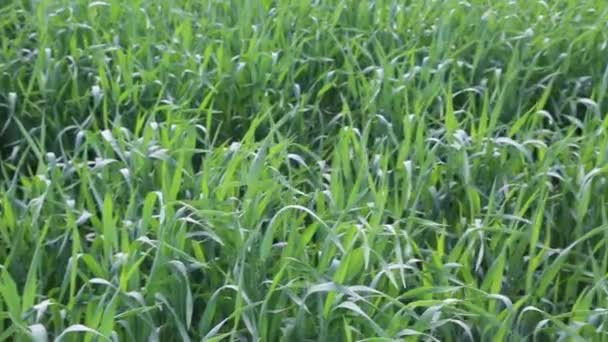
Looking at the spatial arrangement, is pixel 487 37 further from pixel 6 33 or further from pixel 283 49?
pixel 6 33

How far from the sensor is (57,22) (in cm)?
302

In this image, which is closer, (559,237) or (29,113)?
(559,237)

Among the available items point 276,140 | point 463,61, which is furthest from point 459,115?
point 276,140

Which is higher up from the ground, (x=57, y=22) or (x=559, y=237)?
(x=57, y=22)

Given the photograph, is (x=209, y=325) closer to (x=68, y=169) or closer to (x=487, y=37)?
(x=68, y=169)

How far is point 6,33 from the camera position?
3.10 meters

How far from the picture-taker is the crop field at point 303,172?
1747 millimetres

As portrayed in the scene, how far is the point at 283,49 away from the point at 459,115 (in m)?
0.55

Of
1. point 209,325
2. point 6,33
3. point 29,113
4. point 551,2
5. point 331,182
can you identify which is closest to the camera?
point 209,325

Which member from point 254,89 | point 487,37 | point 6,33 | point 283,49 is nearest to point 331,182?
point 254,89

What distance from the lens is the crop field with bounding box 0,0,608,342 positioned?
1.75 metres

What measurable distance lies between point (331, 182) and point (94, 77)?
38.5 inches

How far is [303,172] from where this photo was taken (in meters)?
2.29

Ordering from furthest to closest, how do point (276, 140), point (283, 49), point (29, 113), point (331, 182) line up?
point (283, 49)
point (29, 113)
point (276, 140)
point (331, 182)
